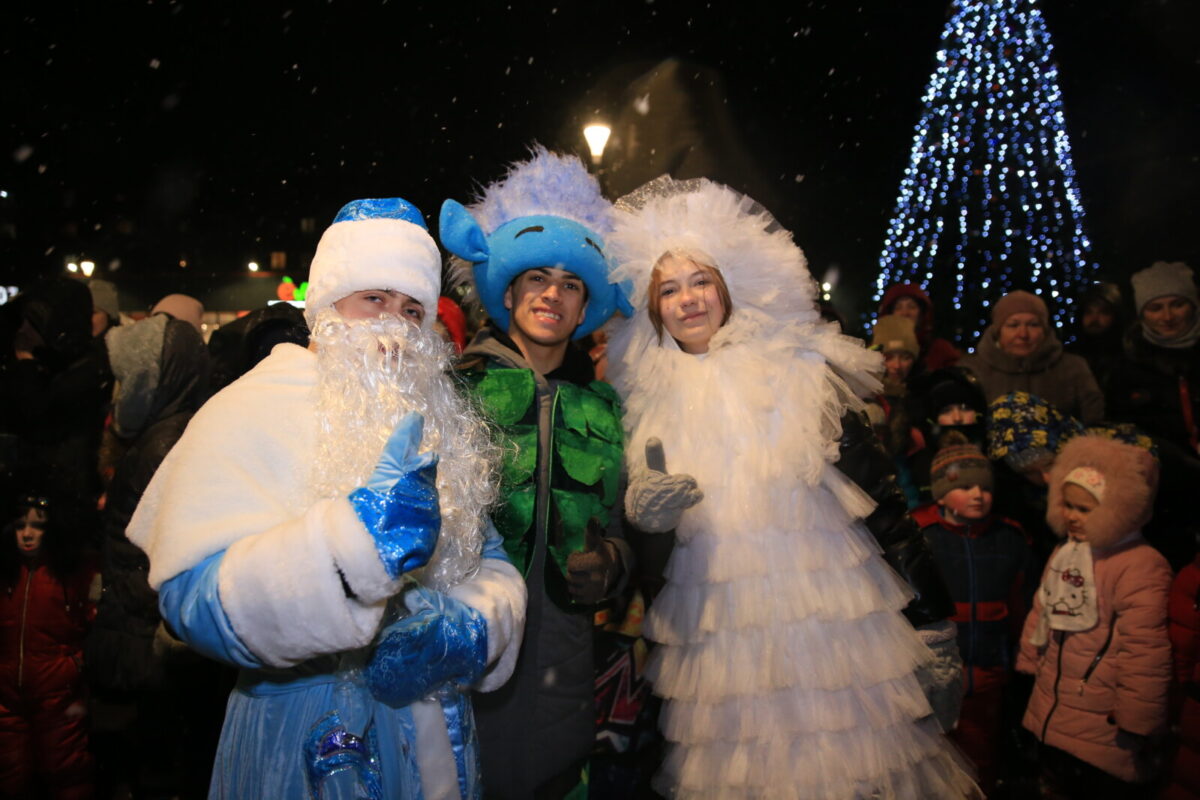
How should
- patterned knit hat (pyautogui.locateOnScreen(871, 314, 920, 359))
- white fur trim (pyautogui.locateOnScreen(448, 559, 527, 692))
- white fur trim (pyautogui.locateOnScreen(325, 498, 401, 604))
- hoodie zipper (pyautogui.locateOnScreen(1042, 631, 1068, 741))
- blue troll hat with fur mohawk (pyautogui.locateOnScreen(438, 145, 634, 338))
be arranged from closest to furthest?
white fur trim (pyautogui.locateOnScreen(325, 498, 401, 604)) < white fur trim (pyautogui.locateOnScreen(448, 559, 527, 692)) < blue troll hat with fur mohawk (pyautogui.locateOnScreen(438, 145, 634, 338)) < hoodie zipper (pyautogui.locateOnScreen(1042, 631, 1068, 741)) < patterned knit hat (pyautogui.locateOnScreen(871, 314, 920, 359))

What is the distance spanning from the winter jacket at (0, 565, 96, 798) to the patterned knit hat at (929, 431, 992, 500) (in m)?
4.75

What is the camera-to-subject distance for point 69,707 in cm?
390

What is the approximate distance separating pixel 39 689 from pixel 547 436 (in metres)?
3.21

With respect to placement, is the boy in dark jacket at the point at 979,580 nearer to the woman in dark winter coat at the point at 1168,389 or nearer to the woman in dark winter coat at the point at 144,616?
the woman in dark winter coat at the point at 1168,389

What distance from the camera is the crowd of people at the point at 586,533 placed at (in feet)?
5.42

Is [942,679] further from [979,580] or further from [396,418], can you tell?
[396,418]

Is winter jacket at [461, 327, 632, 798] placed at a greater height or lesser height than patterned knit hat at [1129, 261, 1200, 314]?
lesser

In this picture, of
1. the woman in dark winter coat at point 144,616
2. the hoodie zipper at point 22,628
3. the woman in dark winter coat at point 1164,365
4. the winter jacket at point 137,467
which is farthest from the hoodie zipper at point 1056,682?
the hoodie zipper at point 22,628

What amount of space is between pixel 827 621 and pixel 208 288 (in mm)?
37504

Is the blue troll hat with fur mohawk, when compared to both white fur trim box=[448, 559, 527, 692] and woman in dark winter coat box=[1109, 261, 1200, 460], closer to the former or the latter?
white fur trim box=[448, 559, 527, 692]

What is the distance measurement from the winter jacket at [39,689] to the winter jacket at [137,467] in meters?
0.55

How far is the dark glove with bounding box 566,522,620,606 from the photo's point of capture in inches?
94.9

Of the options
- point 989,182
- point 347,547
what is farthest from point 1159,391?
point 989,182

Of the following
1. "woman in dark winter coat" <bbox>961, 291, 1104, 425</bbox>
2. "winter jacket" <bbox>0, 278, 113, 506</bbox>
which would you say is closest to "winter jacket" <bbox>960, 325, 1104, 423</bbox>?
"woman in dark winter coat" <bbox>961, 291, 1104, 425</bbox>
